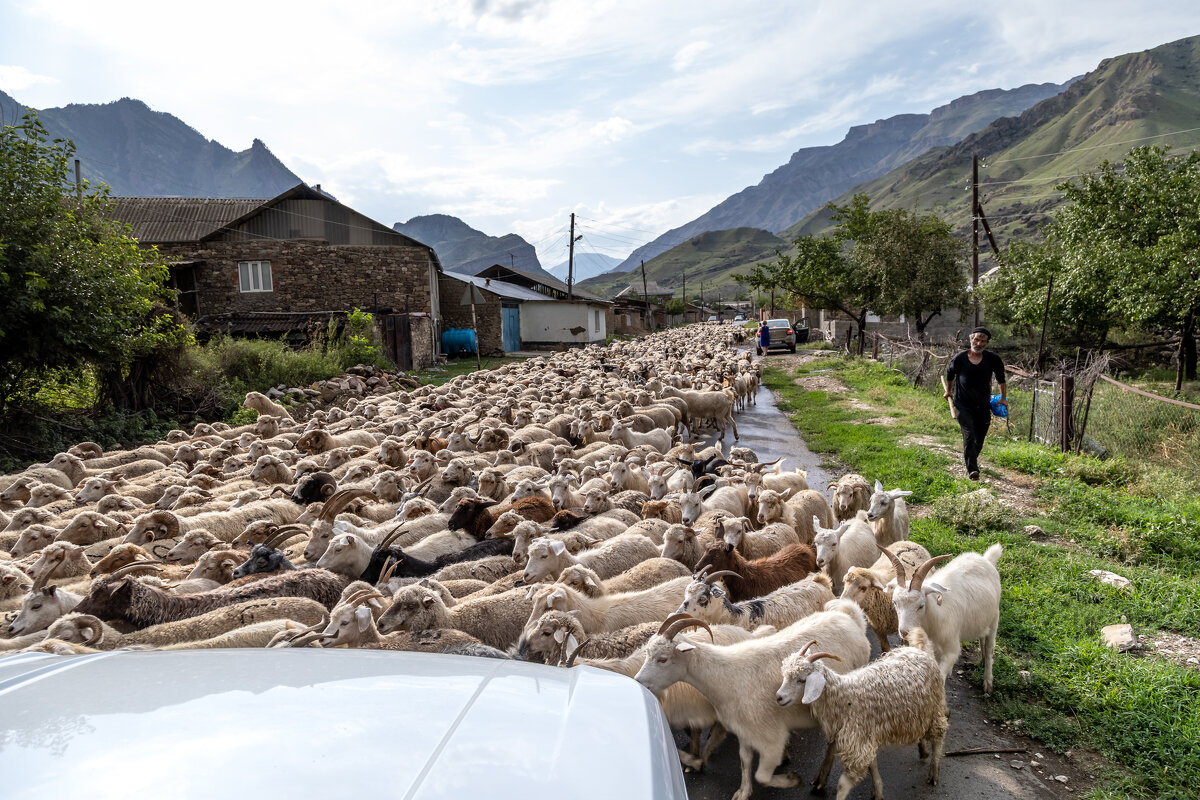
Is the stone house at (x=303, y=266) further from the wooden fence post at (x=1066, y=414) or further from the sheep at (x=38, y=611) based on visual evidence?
the sheep at (x=38, y=611)

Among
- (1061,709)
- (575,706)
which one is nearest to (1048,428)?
(1061,709)

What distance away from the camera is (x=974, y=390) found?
328 inches

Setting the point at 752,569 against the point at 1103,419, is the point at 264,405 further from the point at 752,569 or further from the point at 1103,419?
the point at 1103,419

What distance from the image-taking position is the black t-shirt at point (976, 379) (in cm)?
826

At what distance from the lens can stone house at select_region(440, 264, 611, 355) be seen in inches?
1398

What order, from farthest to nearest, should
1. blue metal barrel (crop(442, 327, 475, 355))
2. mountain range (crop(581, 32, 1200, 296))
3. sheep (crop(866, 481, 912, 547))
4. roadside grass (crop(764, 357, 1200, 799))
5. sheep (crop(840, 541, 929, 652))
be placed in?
A: mountain range (crop(581, 32, 1200, 296)) → blue metal barrel (crop(442, 327, 475, 355)) → sheep (crop(866, 481, 912, 547)) → sheep (crop(840, 541, 929, 652)) → roadside grass (crop(764, 357, 1200, 799))

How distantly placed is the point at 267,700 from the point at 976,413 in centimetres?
851

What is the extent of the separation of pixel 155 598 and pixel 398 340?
22.3 m

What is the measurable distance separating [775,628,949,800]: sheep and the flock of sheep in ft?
0.04

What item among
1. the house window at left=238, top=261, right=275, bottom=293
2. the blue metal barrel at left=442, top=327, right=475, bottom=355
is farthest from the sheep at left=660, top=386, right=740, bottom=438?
the blue metal barrel at left=442, top=327, right=475, bottom=355

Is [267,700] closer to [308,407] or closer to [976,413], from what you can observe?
[976,413]

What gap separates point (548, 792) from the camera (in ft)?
5.09

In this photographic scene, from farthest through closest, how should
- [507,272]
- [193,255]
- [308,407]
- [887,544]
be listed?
[507,272] → [193,255] → [308,407] → [887,544]

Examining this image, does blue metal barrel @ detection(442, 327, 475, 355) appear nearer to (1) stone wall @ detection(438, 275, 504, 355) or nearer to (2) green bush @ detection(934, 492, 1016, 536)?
(1) stone wall @ detection(438, 275, 504, 355)
